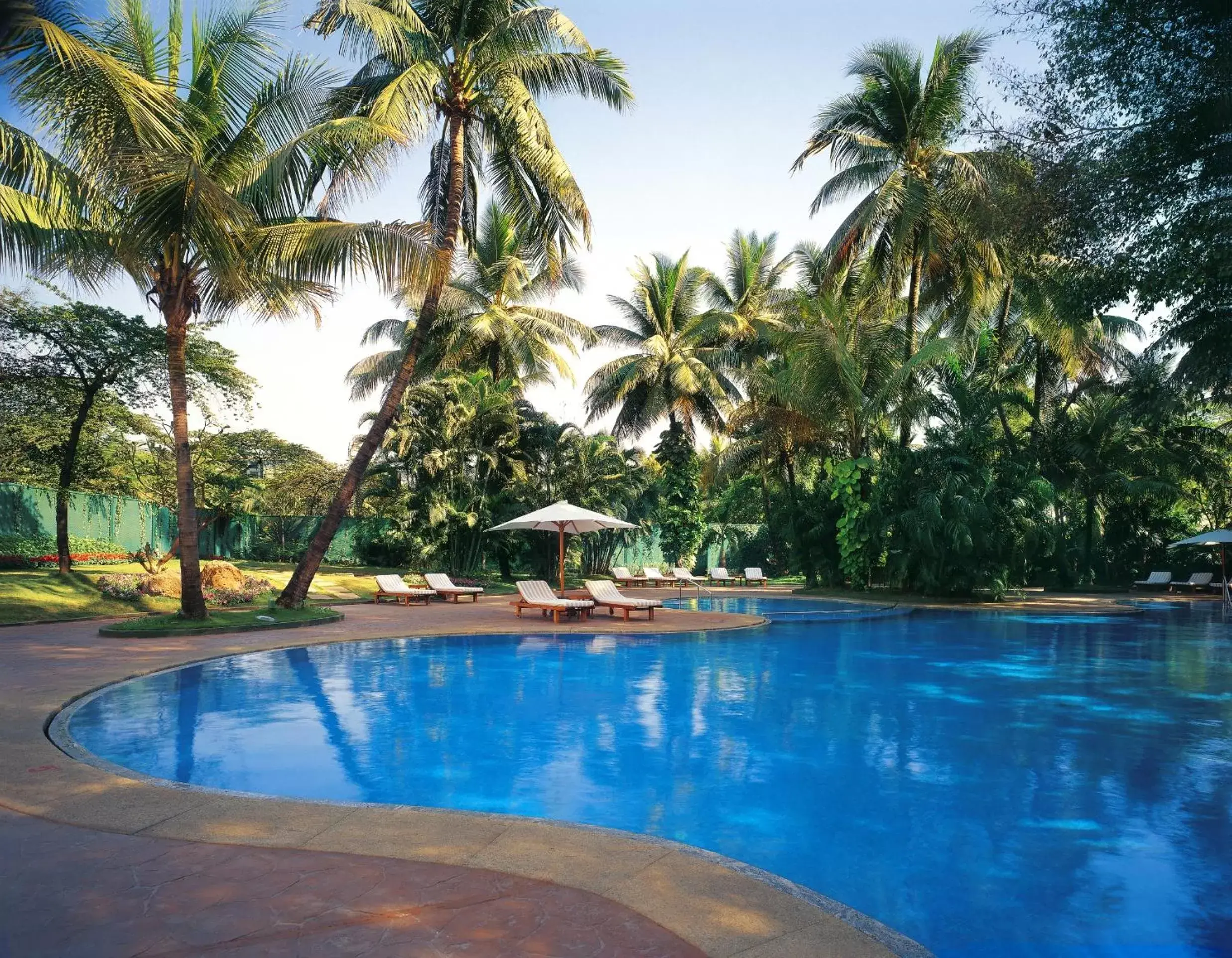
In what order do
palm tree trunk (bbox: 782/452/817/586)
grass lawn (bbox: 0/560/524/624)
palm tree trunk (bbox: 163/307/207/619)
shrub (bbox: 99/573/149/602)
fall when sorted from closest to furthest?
palm tree trunk (bbox: 163/307/207/619) → grass lawn (bbox: 0/560/524/624) → shrub (bbox: 99/573/149/602) → palm tree trunk (bbox: 782/452/817/586)

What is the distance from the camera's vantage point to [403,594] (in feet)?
A: 67.5

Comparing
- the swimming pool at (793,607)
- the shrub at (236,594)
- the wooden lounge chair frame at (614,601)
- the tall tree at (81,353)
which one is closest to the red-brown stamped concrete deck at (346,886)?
the wooden lounge chair frame at (614,601)

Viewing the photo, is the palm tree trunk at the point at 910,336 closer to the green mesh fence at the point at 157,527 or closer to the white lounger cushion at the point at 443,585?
the white lounger cushion at the point at 443,585

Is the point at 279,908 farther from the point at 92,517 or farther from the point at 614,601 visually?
the point at 92,517

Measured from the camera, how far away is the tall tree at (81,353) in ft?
61.2

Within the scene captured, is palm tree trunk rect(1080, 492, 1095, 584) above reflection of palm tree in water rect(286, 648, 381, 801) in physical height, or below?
above

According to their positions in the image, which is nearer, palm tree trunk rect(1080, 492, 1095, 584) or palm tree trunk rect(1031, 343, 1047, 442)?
palm tree trunk rect(1031, 343, 1047, 442)

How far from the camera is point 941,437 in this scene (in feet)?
73.7

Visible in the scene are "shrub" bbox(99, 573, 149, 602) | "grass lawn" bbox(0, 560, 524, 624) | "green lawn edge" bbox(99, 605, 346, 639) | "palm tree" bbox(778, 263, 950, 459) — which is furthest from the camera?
"palm tree" bbox(778, 263, 950, 459)

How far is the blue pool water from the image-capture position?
4.64 m

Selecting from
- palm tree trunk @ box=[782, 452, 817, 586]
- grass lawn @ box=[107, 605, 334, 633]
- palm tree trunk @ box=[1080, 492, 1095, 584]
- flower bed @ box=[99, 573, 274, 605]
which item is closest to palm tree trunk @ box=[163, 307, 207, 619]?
grass lawn @ box=[107, 605, 334, 633]

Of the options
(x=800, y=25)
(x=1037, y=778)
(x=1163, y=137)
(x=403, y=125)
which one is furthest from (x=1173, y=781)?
(x=403, y=125)

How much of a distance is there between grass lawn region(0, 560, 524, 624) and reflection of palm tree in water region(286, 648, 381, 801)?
19.5 feet

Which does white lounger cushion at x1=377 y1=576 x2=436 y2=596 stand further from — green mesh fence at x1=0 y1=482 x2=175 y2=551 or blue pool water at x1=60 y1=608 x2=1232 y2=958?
green mesh fence at x1=0 y1=482 x2=175 y2=551
